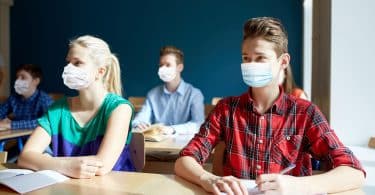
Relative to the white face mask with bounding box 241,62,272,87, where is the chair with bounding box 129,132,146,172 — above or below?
below

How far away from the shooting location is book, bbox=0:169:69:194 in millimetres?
1217

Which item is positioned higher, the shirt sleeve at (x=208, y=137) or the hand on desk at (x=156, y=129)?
the shirt sleeve at (x=208, y=137)

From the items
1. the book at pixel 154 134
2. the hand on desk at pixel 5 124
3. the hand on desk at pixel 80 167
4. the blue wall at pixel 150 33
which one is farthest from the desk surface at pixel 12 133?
the blue wall at pixel 150 33

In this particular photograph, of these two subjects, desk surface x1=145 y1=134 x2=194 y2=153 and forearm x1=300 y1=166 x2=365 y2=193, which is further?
desk surface x1=145 y1=134 x2=194 y2=153

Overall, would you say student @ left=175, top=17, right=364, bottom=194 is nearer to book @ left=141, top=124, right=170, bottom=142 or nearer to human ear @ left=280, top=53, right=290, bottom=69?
human ear @ left=280, top=53, right=290, bottom=69

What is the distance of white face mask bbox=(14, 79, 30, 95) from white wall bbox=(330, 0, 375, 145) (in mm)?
2551

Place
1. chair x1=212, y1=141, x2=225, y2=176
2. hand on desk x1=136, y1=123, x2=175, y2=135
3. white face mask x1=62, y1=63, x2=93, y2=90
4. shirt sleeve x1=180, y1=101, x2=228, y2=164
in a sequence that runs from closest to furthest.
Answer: shirt sleeve x1=180, y1=101, x2=228, y2=164 < chair x1=212, y1=141, x2=225, y2=176 < white face mask x1=62, y1=63, x2=93, y2=90 < hand on desk x1=136, y1=123, x2=175, y2=135

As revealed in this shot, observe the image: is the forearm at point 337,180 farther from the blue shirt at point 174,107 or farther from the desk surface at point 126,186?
the blue shirt at point 174,107

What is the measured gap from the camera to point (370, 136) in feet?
7.32

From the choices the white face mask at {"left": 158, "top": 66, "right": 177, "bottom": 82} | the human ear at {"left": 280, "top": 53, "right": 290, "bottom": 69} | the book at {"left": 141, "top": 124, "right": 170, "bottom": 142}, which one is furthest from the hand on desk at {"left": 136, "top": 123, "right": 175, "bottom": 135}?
the human ear at {"left": 280, "top": 53, "right": 290, "bottom": 69}

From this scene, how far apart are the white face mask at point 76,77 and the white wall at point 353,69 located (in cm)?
133

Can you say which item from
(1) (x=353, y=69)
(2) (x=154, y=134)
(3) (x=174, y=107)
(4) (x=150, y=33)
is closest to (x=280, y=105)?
(1) (x=353, y=69)

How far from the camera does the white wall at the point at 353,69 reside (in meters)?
2.18

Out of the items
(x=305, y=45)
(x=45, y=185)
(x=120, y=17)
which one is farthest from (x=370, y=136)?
(x=120, y=17)
